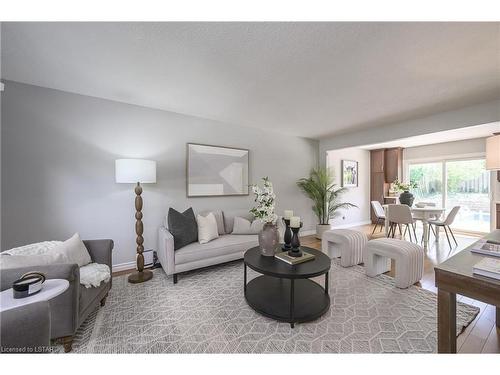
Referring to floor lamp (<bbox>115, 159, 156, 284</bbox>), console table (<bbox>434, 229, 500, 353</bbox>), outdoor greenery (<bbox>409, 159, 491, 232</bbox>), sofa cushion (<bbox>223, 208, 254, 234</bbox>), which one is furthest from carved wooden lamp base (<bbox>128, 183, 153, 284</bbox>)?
outdoor greenery (<bbox>409, 159, 491, 232</bbox>)

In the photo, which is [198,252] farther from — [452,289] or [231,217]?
[452,289]

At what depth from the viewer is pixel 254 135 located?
387cm

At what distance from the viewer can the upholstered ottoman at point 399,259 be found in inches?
84.5

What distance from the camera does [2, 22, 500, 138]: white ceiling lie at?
1.41m

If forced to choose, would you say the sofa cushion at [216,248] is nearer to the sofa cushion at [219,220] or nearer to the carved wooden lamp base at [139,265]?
the sofa cushion at [219,220]

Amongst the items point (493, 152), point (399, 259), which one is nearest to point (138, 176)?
point (399, 259)

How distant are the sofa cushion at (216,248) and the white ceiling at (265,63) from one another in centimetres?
191

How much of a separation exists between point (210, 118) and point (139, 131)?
3.67 feet

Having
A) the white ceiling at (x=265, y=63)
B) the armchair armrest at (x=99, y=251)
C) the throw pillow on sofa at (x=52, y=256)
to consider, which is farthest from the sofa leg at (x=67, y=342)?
the white ceiling at (x=265, y=63)

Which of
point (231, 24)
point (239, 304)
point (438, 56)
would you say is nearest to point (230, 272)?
point (239, 304)

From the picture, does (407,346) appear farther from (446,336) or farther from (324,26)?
(324,26)

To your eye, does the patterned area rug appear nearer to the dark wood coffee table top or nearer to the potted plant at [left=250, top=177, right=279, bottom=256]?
the dark wood coffee table top

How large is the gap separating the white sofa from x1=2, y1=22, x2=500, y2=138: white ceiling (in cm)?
A: 182
